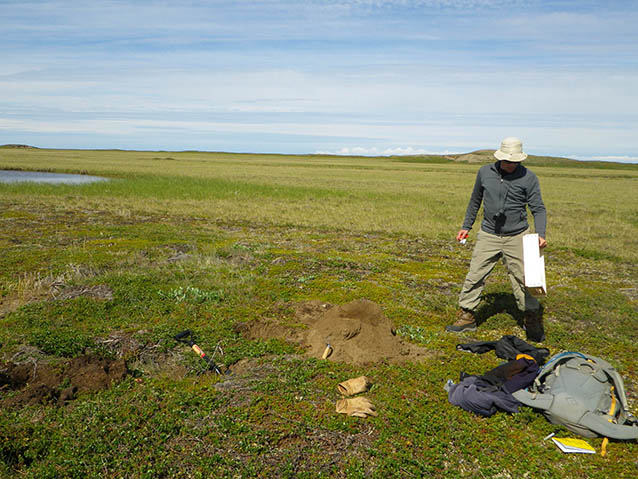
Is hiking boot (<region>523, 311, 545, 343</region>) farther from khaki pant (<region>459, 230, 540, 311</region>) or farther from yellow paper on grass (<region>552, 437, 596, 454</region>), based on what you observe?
yellow paper on grass (<region>552, 437, 596, 454</region>)

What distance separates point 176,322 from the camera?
729cm

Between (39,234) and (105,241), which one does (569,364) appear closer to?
(105,241)

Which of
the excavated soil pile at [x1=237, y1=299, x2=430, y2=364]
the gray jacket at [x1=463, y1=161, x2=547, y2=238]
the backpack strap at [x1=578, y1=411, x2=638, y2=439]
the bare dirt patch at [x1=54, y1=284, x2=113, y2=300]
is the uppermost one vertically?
the gray jacket at [x1=463, y1=161, x2=547, y2=238]

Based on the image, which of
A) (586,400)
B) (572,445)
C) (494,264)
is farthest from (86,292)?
(586,400)

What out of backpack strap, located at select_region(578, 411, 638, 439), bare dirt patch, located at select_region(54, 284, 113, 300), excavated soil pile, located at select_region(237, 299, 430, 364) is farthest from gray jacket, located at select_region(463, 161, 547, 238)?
bare dirt patch, located at select_region(54, 284, 113, 300)

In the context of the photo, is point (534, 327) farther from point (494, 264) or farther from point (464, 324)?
point (494, 264)

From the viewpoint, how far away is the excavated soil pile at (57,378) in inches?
196

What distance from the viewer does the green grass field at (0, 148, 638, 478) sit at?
13.9 feet

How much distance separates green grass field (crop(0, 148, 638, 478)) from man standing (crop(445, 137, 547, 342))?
2.71 ft

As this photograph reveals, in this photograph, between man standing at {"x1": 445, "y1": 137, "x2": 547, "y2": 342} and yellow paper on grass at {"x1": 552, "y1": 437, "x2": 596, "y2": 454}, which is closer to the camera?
yellow paper on grass at {"x1": 552, "y1": 437, "x2": 596, "y2": 454}

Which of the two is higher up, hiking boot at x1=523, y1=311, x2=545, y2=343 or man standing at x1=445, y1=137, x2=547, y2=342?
man standing at x1=445, y1=137, x2=547, y2=342

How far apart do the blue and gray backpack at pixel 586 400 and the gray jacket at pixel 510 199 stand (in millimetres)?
2363

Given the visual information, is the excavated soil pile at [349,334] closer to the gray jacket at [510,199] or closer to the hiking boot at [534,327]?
the hiking boot at [534,327]

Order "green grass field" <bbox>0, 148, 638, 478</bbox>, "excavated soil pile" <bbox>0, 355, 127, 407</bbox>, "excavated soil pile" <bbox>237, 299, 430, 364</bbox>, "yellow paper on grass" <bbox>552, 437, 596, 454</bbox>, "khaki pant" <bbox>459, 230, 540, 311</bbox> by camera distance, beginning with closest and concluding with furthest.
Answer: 1. "green grass field" <bbox>0, 148, 638, 478</bbox>
2. "yellow paper on grass" <bbox>552, 437, 596, 454</bbox>
3. "excavated soil pile" <bbox>0, 355, 127, 407</bbox>
4. "excavated soil pile" <bbox>237, 299, 430, 364</bbox>
5. "khaki pant" <bbox>459, 230, 540, 311</bbox>
